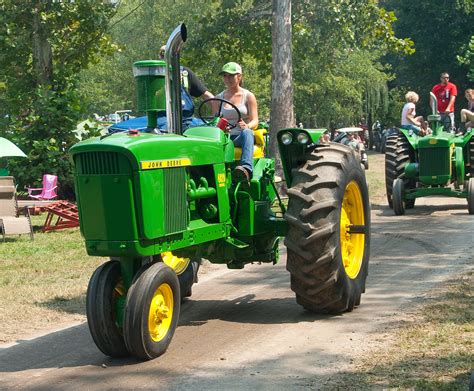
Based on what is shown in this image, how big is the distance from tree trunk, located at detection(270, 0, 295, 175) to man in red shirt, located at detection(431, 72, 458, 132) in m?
2.94

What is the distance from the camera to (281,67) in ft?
65.1

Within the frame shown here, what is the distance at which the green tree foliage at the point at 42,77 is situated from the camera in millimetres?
19641

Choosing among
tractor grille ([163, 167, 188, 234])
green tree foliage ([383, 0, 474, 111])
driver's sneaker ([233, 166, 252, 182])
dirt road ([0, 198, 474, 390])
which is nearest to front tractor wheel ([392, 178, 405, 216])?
dirt road ([0, 198, 474, 390])

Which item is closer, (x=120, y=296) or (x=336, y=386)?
(x=336, y=386)

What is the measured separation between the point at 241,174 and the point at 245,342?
5.36 feet

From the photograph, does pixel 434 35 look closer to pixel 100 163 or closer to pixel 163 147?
pixel 163 147

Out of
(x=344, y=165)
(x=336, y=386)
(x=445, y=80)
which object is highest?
(x=445, y=80)

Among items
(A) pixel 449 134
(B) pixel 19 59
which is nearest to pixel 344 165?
(A) pixel 449 134

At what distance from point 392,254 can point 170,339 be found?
5345mm

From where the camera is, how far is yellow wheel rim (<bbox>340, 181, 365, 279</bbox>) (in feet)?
28.9

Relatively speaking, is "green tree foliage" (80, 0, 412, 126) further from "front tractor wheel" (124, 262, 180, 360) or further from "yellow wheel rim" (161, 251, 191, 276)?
"front tractor wheel" (124, 262, 180, 360)

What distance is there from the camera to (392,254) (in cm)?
1194

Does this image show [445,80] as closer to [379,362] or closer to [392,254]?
[392,254]

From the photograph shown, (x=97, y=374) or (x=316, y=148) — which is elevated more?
(x=316, y=148)
